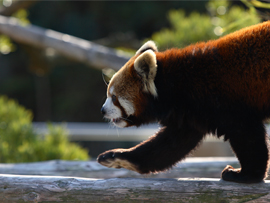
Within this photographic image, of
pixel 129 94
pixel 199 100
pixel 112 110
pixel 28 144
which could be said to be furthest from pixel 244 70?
pixel 28 144

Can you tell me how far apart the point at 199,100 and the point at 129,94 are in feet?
1.28

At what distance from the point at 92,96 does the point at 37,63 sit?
5.47 meters

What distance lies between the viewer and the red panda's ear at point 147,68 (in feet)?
5.98

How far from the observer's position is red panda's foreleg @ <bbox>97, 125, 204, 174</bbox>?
2012mm

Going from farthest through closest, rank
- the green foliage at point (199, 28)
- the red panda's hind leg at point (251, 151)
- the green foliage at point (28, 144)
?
the green foliage at point (199, 28) → the green foliage at point (28, 144) → the red panda's hind leg at point (251, 151)

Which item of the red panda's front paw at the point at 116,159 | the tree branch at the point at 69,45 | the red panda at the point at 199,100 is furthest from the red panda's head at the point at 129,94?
the tree branch at the point at 69,45

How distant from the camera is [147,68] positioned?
1.85 m

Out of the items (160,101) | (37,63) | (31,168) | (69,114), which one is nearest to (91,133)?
(37,63)

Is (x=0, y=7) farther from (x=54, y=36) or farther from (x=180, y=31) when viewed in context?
(x=180, y=31)

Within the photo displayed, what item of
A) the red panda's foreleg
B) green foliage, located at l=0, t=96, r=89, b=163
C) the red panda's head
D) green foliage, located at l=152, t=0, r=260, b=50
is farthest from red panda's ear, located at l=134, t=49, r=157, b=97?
green foliage, located at l=152, t=0, r=260, b=50

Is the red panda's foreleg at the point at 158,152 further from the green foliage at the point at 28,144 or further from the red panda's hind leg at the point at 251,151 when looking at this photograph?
the green foliage at the point at 28,144

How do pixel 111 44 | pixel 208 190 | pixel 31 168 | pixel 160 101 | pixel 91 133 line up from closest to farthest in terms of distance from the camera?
pixel 208 190
pixel 160 101
pixel 31 168
pixel 91 133
pixel 111 44

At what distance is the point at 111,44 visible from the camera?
5109mm

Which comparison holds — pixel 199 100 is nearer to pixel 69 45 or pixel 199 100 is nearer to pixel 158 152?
pixel 158 152
